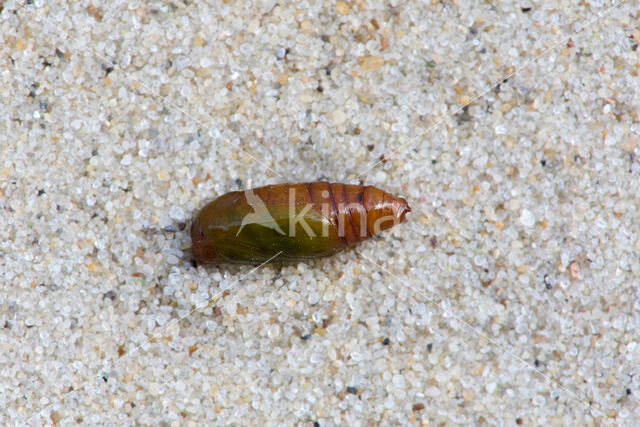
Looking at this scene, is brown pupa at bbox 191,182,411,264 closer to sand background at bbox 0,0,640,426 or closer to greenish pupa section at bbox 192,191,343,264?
greenish pupa section at bbox 192,191,343,264

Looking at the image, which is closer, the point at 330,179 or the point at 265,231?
the point at 265,231

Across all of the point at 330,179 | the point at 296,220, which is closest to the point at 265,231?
the point at 296,220

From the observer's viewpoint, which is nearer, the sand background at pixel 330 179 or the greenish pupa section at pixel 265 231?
the greenish pupa section at pixel 265 231

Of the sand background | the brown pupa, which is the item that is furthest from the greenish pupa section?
the sand background

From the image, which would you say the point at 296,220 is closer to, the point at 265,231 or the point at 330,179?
the point at 265,231

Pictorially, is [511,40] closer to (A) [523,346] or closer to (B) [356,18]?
(B) [356,18]

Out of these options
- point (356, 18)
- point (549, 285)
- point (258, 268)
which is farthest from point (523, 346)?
point (356, 18)

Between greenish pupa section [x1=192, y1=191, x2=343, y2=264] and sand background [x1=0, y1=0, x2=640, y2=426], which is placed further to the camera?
sand background [x1=0, y1=0, x2=640, y2=426]

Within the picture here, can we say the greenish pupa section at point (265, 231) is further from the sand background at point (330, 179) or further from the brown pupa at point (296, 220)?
the sand background at point (330, 179)

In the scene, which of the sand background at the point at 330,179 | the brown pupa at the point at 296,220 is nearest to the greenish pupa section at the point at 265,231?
the brown pupa at the point at 296,220
